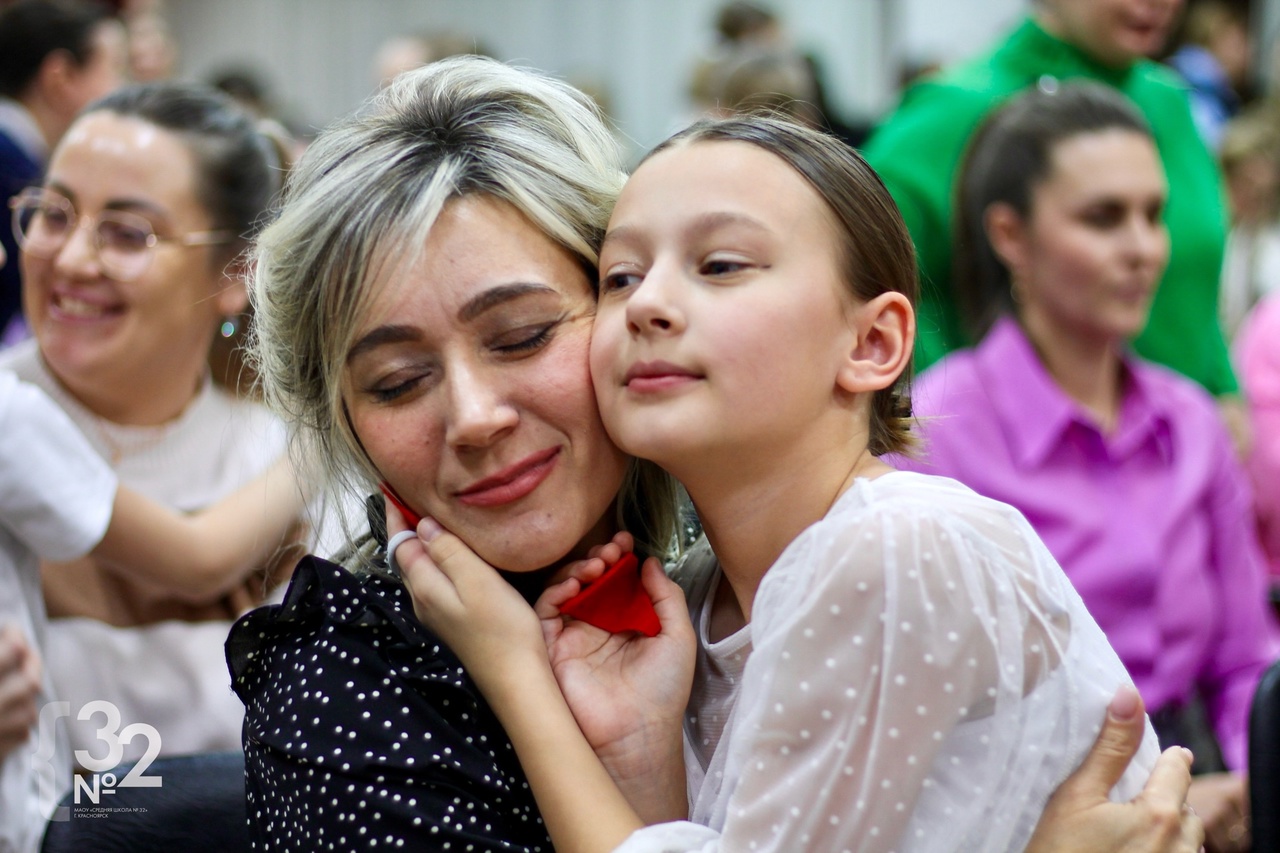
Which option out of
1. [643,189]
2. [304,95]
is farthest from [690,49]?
[643,189]

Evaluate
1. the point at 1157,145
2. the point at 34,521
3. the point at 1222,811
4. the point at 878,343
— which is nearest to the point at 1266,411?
the point at 1157,145

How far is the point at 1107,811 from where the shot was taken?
1229mm

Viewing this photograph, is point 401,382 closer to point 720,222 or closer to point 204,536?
point 720,222

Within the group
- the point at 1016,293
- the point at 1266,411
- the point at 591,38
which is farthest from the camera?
the point at 591,38

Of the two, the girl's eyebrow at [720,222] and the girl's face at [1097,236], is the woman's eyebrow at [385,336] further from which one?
the girl's face at [1097,236]

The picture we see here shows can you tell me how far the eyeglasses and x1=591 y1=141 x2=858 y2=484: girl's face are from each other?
1125 millimetres

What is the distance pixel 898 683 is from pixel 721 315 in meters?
0.37

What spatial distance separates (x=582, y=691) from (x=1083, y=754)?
0.48 meters

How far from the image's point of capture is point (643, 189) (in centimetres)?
133

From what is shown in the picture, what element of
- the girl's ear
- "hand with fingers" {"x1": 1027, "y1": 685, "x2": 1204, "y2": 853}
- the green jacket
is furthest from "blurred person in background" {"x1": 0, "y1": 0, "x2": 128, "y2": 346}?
"hand with fingers" {"x1": 1027, "y1": 685, "x2": 1204, "y2": 853}

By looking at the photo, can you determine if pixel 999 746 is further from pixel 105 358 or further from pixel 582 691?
pixel 105 358

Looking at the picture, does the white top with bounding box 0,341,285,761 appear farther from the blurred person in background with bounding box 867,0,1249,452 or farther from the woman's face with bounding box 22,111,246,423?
the blurred person in background with bounding box 867,0,1249,452

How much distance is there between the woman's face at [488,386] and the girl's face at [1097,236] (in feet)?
4.58

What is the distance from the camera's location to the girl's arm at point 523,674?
1194 mm
